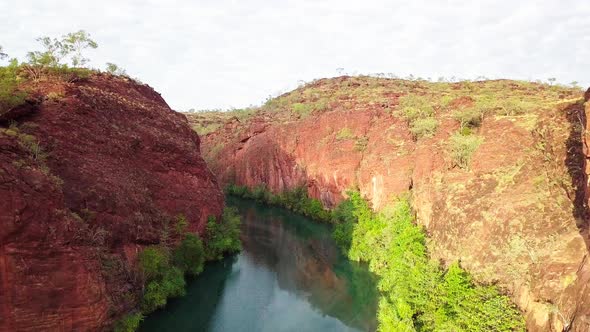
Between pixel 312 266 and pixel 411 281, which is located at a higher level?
pixel 411 281

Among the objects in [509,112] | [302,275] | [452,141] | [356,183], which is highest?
[509,112]

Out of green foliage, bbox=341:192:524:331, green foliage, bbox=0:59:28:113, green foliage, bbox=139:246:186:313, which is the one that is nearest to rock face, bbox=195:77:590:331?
green foliage, bbox=341:192:524:331

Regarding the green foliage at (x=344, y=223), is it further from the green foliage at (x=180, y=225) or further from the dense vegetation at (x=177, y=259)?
the green foliage at (x=180, y=225)

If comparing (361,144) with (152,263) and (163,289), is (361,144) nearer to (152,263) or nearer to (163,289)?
(163,289)

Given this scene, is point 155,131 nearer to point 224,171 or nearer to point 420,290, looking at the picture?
point 420,290

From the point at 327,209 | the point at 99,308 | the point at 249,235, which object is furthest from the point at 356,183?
the point at 99,308

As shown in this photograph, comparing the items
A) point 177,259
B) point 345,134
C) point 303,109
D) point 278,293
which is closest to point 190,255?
point 177,259
